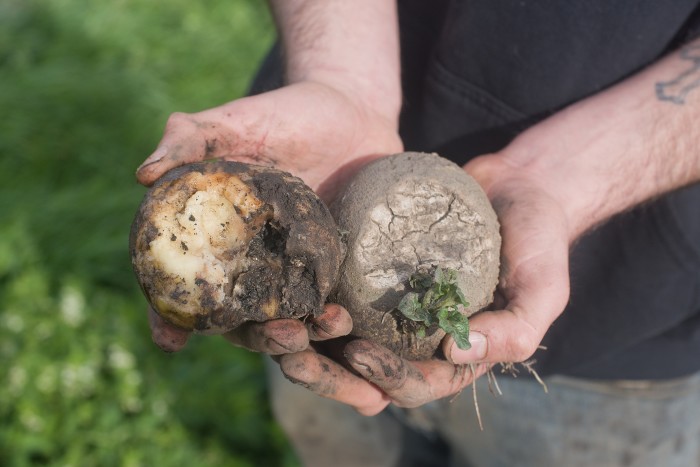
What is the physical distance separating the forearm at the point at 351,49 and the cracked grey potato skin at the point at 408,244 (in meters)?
0.59

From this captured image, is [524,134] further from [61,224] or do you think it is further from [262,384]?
[61,224]

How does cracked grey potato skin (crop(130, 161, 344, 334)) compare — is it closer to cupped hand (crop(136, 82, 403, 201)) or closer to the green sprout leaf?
cupped hand (crop(136, 82, 403, 201))

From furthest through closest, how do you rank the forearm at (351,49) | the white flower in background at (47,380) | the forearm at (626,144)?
the white flower in background at (47,380)
the forearm at (351,49)
the forearm at (626,144)

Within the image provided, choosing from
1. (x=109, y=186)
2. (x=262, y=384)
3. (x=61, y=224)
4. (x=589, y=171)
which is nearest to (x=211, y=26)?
(x=109, y=186)

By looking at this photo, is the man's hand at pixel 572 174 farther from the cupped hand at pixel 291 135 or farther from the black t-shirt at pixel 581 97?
the cupped hand at pixel 291 135

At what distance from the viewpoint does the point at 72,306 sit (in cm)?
426

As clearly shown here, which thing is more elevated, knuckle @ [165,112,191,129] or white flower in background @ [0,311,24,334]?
knuckle @ [165,112,191,129]

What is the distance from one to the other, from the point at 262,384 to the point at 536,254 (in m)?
2.45

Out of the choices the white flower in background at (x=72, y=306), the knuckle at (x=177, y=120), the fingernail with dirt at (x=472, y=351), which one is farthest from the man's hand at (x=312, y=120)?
the white flower in background at (x=72, y=306)

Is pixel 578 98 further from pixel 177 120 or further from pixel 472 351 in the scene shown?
pixel 177 120

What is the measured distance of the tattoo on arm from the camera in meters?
2.95

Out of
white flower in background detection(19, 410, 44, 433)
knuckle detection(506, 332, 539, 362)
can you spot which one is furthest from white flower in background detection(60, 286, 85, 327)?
knuckle detection(506, 332, 539, 362)

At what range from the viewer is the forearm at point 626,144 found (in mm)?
2934

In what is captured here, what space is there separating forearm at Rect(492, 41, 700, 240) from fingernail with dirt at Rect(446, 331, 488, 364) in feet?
2.58
